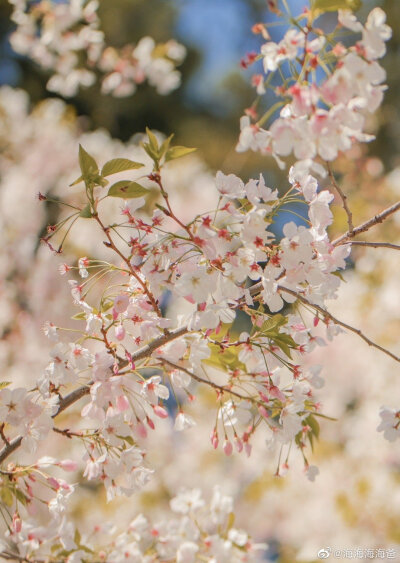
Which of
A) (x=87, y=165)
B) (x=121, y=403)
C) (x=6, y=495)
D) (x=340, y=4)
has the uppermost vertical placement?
(x=340, y=4)

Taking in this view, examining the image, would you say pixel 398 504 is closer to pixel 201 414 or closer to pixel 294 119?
pixel 201 414

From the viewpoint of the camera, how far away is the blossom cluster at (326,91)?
2.15ft

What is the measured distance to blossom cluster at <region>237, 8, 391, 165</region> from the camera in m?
0.66

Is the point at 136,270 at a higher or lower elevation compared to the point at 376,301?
lower

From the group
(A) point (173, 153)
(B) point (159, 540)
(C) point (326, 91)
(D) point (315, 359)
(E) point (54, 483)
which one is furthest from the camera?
(D) point (315, 359)

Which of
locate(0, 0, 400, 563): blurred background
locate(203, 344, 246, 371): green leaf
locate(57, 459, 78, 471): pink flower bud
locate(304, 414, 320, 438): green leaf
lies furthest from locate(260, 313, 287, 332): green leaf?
locate(0, 0, 400, 563): blurred background

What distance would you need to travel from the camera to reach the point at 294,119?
69 cm

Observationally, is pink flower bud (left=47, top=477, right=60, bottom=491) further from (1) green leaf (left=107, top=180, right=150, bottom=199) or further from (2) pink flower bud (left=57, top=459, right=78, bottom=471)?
(1) green leaf (left=107, top=180, right=150, bottom=199)

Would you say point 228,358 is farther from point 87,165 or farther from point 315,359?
point 315,359

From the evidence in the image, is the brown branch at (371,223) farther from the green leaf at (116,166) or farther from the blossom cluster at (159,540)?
the blossom cluster at (159,540)

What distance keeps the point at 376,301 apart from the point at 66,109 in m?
2.39

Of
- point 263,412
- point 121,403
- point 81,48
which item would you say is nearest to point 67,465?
point 121,403

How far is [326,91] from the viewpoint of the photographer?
67 cm

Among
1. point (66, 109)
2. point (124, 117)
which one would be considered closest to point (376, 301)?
point (66, 109)
